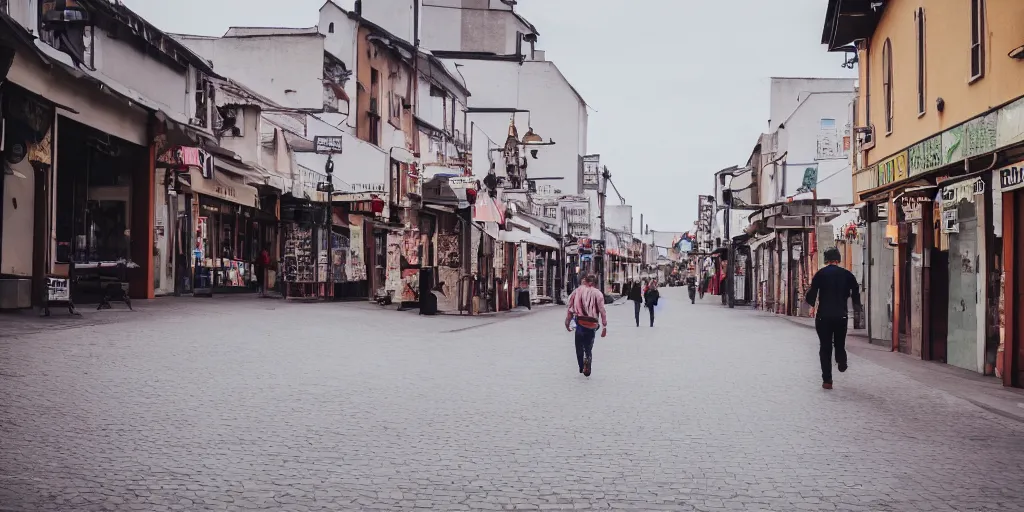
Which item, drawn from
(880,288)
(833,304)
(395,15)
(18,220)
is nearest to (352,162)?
(395,15)

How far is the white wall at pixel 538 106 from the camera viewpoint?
67750 mm

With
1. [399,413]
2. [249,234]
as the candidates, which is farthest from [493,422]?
[249,234]

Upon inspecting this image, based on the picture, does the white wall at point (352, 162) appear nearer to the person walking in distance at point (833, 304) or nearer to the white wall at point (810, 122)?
the white wall at point (810, 122)

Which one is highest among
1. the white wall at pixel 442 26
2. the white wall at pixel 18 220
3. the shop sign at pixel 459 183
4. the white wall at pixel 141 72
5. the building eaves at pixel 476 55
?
the white wall at pixel 442 26

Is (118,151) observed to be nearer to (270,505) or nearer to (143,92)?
(143,92)

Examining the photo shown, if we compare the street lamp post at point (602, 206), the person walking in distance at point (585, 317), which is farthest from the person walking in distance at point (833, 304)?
the street lamp post at point (602, 206)

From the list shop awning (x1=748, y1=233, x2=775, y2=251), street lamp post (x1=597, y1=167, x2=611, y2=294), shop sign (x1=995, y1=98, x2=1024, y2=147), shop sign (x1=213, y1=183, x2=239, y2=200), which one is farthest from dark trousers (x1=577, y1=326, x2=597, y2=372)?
street lamp post (x1=597, y1=167, x2=611, y2=294)

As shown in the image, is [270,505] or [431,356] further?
[431,356]

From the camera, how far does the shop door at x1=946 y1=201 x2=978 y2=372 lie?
16.2 metres

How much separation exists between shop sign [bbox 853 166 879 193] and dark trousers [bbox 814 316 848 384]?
324 inches

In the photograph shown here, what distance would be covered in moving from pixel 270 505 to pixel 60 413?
3.77 meters

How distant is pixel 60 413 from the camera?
29.4ft

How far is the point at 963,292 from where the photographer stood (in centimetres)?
1681

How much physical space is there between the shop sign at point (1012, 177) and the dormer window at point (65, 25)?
15.3 metres
